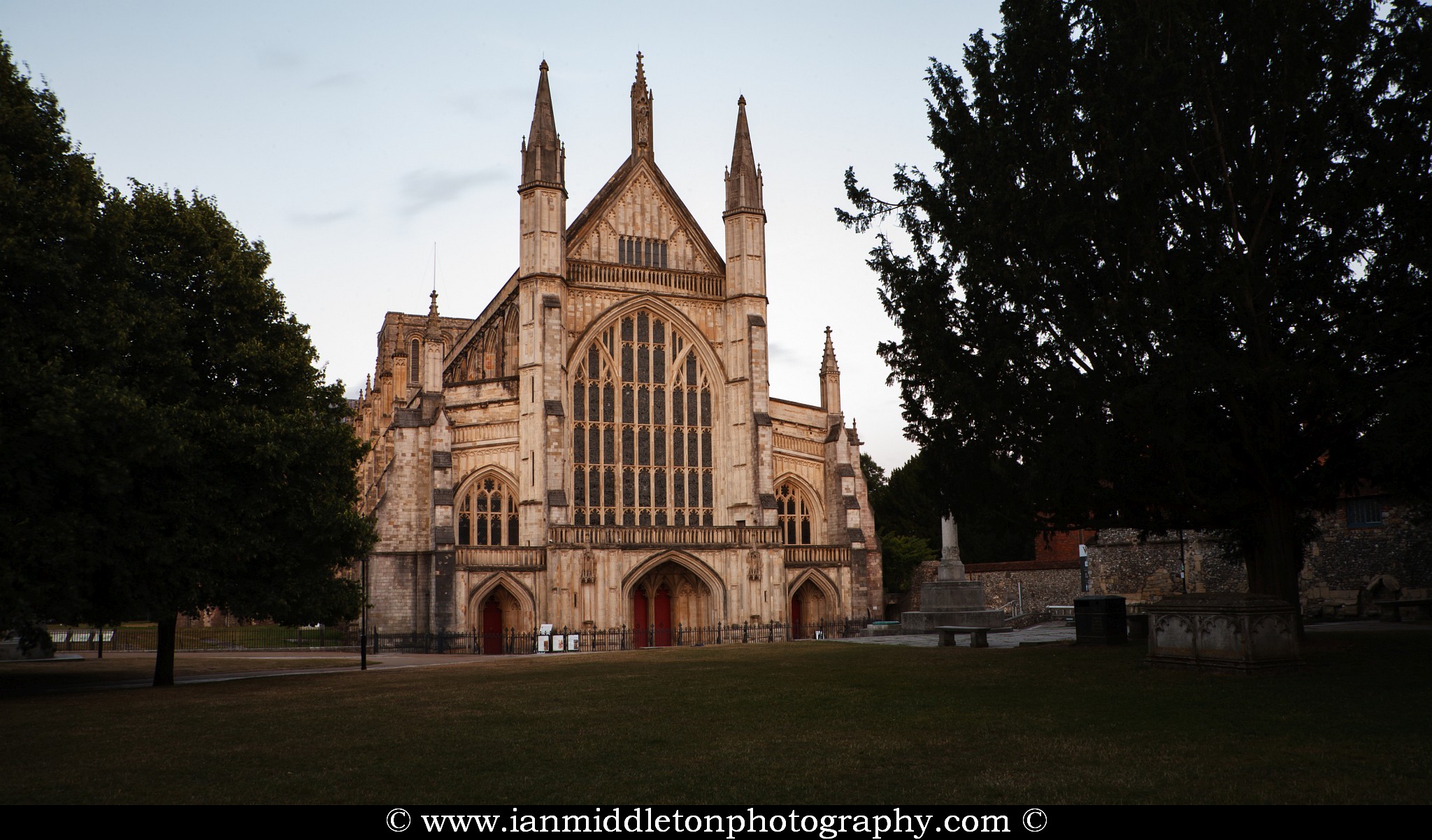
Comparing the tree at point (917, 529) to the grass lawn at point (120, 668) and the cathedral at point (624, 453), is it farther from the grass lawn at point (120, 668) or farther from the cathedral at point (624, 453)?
the grass lawn at point (120, 668)

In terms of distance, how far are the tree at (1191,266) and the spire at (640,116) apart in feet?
92.5

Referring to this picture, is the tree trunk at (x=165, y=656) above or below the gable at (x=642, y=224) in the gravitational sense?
below

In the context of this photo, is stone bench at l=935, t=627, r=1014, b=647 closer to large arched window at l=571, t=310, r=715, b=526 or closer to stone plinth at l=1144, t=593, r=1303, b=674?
stone plinth at l=1144, t=593, r=1303, b=674

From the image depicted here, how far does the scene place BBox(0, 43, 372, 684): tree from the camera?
53.5 feet

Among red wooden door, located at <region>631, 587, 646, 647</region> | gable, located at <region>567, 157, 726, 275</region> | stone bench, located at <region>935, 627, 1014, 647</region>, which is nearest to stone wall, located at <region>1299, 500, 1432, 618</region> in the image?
stone bench, located at <region>935, 627, 1014, 647</region>

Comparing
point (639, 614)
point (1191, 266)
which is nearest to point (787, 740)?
point (1191, 266)

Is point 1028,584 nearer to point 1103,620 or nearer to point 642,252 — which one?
point 642,252

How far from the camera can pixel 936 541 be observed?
6556 centimetres

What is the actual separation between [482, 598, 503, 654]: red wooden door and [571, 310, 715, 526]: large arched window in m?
4.62

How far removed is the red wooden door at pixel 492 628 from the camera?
3922 cm

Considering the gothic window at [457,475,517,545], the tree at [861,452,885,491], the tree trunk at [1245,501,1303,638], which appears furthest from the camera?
the tree at [861,452,885,491]

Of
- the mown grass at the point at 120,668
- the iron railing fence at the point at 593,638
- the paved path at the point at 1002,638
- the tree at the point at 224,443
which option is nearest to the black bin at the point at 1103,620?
the paved path at the point at 1002,638

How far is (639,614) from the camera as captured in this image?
139 ft
